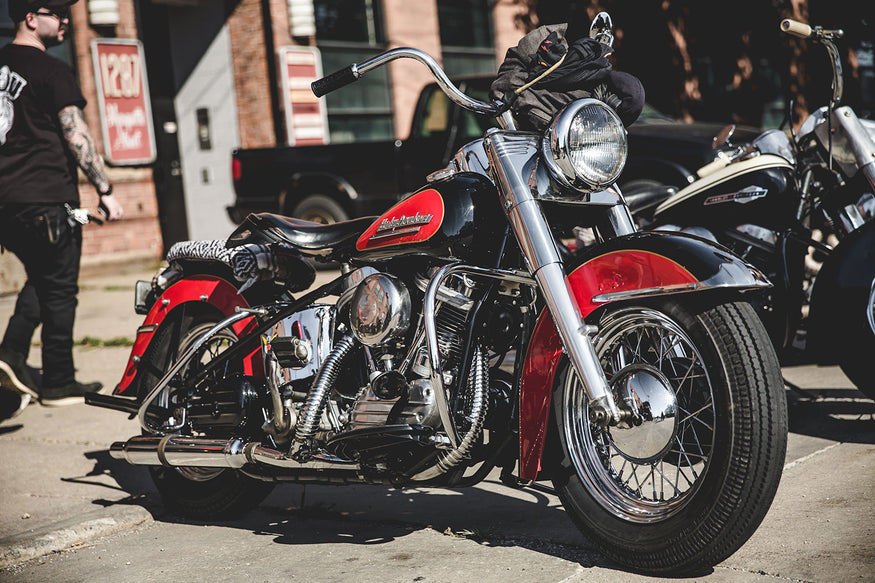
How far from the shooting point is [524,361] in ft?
9.06

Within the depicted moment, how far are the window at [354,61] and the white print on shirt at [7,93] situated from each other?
9.40 metres

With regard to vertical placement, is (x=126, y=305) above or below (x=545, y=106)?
below

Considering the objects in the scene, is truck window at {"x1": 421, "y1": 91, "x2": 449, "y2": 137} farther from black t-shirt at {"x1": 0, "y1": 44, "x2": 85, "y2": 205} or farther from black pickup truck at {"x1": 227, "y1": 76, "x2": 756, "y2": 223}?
black t-shirt at {"x1": 0, "y1": 44, "x2": 85, "y2": 205}

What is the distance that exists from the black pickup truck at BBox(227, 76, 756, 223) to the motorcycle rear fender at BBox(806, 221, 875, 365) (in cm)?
499

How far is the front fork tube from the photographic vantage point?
99.1 inches

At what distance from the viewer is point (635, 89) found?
2.96m

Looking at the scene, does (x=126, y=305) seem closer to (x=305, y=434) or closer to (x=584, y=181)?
(x=305, y=434)

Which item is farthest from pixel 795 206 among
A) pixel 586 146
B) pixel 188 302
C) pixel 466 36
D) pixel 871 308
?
pixel 466 36

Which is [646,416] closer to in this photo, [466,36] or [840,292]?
[840,292]

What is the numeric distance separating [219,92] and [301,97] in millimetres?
1320

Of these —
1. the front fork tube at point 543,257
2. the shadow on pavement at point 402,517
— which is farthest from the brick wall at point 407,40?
the front fork tube at point 543,257

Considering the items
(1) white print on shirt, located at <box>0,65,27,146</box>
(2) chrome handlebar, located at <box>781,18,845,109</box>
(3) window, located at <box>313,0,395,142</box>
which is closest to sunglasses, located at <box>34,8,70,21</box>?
(1) white print on shirt, located at <box>0,65,27,146</box>

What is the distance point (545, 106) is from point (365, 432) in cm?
117

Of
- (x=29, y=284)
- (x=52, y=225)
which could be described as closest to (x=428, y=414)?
(x=52, y=225)
